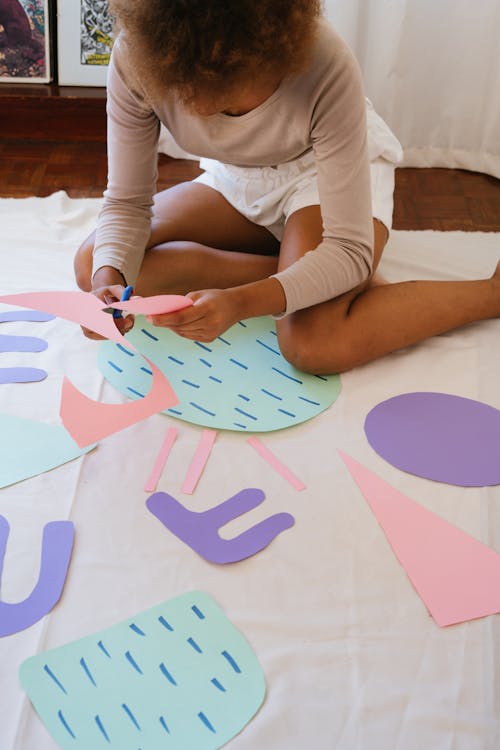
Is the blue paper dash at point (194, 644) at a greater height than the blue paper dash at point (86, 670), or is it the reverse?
the blue paper dash at point (194, 644)

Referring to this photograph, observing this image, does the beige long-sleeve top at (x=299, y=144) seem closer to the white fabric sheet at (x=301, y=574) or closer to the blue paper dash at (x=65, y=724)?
the white fabric sheet at (x=301, y=574)

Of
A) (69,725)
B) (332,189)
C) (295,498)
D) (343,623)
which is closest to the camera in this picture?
(69,725)

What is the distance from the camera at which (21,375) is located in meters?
1.21

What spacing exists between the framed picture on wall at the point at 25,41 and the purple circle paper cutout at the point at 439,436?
5.02ft

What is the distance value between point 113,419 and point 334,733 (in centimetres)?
47

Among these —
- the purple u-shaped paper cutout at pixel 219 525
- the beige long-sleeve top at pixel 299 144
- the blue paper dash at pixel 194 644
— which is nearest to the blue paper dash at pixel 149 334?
the beige long-sleeve top at pixel 299 144

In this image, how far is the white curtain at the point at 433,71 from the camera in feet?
6.57

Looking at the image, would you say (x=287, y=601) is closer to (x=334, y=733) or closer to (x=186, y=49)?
(x=334, y=733)

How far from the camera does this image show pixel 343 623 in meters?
0.87

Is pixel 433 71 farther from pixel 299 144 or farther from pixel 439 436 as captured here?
pixel 439 436

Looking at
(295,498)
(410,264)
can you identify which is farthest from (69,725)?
(410,264)

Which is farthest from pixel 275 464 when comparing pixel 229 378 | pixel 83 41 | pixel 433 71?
pixel 83 41

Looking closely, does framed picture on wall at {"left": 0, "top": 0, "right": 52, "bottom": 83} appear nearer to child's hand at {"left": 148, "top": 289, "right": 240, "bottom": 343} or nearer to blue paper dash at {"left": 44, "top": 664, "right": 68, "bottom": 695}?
child's hand at {"left": 148, "top": 289, "right": 240, "bottom": 343}

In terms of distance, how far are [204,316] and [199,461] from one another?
19cm
